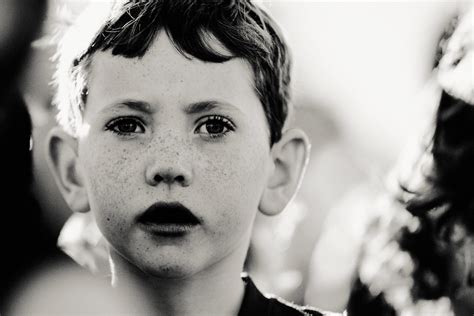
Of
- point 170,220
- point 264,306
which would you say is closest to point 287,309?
point 264,306

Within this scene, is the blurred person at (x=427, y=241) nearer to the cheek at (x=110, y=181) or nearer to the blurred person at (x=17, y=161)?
the cheek at (x=110, y=181)

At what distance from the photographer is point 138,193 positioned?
1059 mm

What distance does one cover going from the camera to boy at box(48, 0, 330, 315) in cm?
106

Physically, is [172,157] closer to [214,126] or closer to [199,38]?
[214,126]

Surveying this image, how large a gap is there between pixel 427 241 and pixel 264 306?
1.07 ft

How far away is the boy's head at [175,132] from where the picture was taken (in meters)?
1.06

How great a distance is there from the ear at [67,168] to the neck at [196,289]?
129mm

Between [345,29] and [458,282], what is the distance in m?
0.50

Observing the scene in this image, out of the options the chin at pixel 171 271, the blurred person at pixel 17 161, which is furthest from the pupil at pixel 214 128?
the blurred person at pixel 17 161

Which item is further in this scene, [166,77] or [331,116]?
[331,116]

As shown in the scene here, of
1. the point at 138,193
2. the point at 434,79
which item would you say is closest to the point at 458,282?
the point at 434,79

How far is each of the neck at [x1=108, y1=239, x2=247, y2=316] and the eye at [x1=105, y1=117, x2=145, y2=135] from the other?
0.22 meters

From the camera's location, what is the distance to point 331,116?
1218 mm

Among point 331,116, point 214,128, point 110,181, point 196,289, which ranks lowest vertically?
point 196,289
